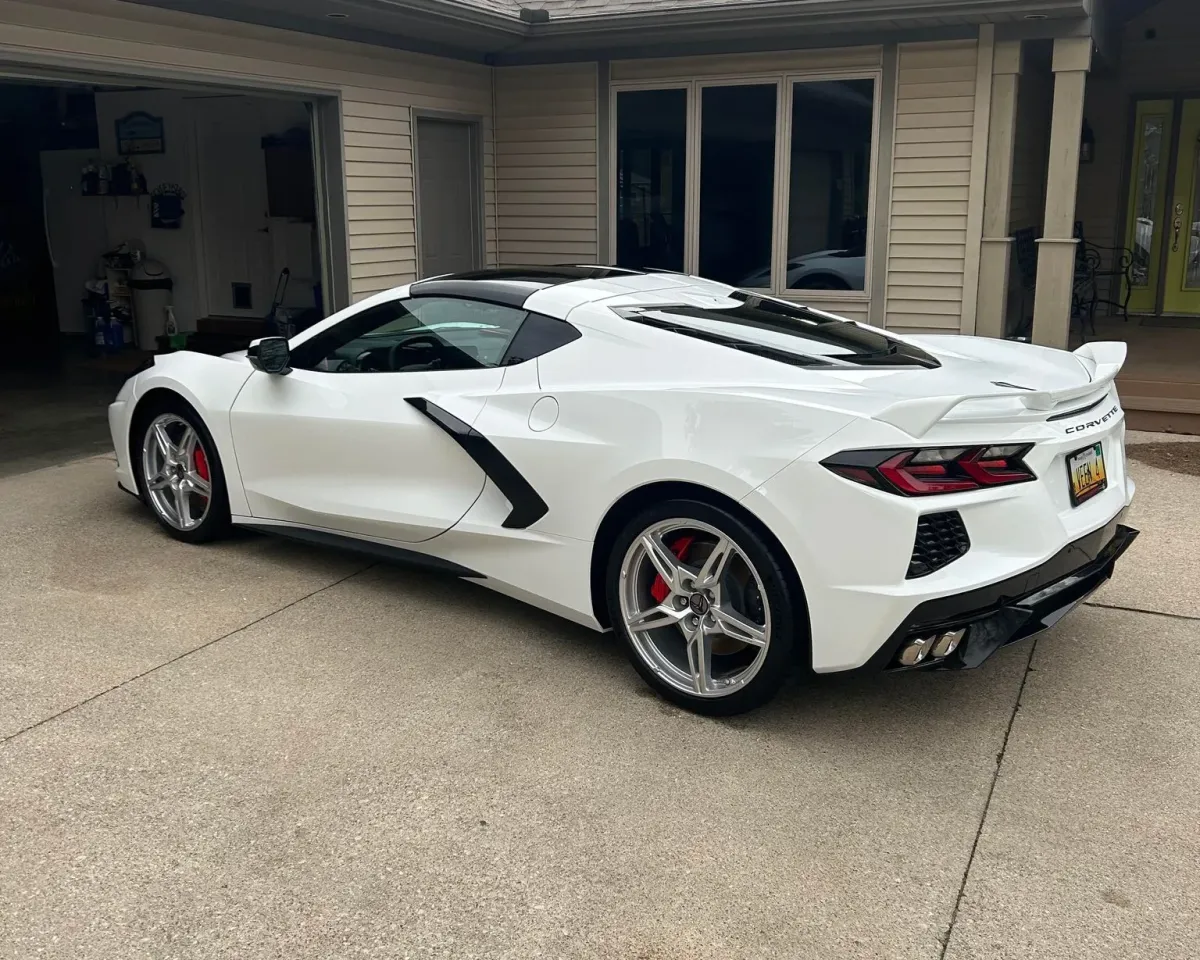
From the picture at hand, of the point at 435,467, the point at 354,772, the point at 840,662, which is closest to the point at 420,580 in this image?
the point at 435,467

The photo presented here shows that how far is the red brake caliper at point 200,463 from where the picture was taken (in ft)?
17.6

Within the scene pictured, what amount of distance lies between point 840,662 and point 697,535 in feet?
2.07

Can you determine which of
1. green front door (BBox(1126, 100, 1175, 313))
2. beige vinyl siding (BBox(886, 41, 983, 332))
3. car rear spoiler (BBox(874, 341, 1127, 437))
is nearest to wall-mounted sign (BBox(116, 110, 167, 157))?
beige vinyl siding (BBox(886, 41, 983, 332))

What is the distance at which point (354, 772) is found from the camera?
11.1 feet

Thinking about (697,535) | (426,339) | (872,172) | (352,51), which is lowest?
(697,535)

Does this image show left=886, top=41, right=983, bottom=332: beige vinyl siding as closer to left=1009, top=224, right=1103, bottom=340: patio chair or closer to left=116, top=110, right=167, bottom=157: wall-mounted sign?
left=1009, top=224, right=1103, bottom=340: patio chair

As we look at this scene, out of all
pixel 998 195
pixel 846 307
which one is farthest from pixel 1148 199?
pixel 846 307

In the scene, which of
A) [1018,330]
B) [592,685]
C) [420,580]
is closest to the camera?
[592,685]

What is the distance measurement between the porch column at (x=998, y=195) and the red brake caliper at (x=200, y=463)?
6.60 meters

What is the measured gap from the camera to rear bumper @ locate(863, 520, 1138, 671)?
329 centimetres

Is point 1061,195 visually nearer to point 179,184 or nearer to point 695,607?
point 695,607

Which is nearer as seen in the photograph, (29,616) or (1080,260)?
(29,616)

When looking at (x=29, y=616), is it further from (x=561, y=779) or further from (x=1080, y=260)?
(x=1080, y=260)

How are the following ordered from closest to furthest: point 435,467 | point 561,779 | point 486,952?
1. point 486,952
2. point 561,779
3. point 435,467
